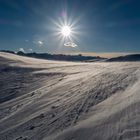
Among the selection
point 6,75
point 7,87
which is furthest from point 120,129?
point 6,75

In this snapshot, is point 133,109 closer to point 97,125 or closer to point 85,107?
point 97,125

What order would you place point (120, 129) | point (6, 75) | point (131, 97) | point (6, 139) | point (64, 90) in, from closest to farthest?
point (120, 129)
point (6, 139)
point (131, 97)
point (64, 90)
point (6, 75)

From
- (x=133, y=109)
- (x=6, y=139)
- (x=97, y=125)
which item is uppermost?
(x=133, y=109)

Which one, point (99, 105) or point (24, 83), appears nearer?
point (99, 105)

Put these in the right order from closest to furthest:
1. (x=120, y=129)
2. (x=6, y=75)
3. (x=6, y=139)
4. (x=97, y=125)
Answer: (x=120, y=129) < (x=97, y=125) < (x=6, y=139) < (x=6, y=75)

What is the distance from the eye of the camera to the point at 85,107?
22.3 feet

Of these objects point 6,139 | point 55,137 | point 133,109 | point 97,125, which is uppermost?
point 133,109

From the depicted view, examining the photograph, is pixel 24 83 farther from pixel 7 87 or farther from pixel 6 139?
pixel 6 139

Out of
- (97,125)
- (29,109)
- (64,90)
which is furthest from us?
(64,90)

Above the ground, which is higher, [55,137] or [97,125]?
[97,125]

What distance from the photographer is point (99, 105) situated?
668 centimetres

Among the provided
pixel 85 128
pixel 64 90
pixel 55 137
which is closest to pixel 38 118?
pixel 55 137

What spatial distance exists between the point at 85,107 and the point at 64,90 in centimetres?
304

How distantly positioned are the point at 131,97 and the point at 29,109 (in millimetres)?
3820
